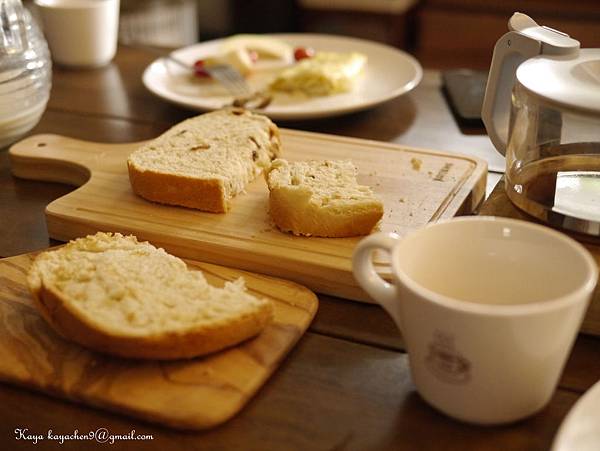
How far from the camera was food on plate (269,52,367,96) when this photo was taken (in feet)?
6.32

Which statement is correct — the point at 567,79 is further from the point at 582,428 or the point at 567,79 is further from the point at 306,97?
the point at 306,97

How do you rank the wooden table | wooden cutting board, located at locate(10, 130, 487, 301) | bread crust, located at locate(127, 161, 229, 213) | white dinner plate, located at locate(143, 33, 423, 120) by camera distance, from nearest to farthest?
the wooden table, wooden cutting board, located at locate(10, 130, 487, 301), bread crust, located at locate(127, 161, 229, 213), white dinner plate, located at locate(143, 33, 423, 120)

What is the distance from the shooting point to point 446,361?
83cm

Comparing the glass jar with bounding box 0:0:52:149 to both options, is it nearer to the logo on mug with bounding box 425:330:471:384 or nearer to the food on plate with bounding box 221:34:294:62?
the food on plate with bounding box 221:34:294:62

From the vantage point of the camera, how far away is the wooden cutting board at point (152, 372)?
2.89 ft

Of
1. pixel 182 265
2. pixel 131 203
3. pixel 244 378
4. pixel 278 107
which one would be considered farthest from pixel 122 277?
pixel 278 107

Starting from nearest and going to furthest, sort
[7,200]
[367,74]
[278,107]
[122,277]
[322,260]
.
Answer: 1. [122,277]
2. [322,260]
3. [7,200]
4. [278,107]
5. [367,74]

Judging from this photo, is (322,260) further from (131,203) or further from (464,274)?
(131,203)

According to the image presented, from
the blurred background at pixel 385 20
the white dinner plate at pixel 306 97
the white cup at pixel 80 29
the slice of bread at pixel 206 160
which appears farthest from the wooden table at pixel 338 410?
the blurred background at pixel 385 20

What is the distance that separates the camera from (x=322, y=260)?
44.9 inches

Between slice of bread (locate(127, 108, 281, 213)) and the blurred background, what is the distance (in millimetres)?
2657

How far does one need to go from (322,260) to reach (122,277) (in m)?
0.28

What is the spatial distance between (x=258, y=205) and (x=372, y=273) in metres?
0.44

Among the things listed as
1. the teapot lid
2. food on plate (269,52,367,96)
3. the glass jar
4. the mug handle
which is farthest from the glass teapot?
the glass jar
